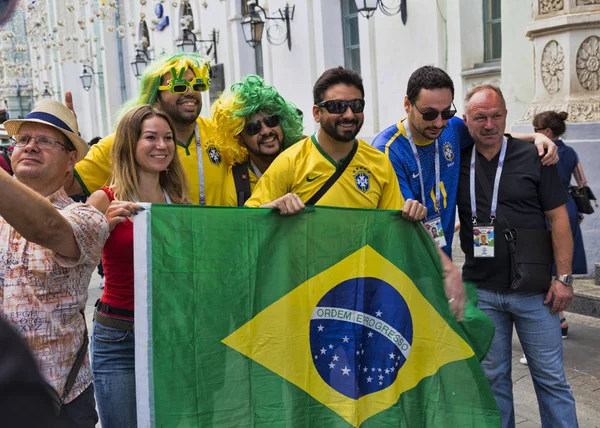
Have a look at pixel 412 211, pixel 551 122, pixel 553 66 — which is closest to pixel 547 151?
pixel 412 211

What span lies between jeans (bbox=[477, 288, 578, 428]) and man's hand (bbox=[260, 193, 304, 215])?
1.20 m

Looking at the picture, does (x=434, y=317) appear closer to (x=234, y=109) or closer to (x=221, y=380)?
(x=221, y=380)

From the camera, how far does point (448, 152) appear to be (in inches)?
149

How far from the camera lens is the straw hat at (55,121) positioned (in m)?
2.68

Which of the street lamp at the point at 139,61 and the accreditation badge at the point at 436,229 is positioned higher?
the street lamp at the point at 139,61

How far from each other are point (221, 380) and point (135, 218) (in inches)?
29.1

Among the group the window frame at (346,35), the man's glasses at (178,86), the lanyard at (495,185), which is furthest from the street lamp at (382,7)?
the lanyard at (495,185)

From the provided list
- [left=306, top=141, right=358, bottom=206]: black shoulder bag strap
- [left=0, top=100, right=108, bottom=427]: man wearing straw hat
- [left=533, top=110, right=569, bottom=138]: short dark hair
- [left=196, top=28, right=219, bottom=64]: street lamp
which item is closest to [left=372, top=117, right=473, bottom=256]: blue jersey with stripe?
[left=306, top=141, right=358, bottom=206]: black shoulder bag strap

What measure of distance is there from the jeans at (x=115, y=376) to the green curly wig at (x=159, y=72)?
1.39 meters

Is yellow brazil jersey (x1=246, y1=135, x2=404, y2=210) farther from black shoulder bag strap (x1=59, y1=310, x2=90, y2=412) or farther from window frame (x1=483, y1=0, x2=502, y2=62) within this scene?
window frame (x1=483, y1=0, x2=502, y2=62)

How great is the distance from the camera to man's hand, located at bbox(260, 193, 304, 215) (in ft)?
10.2

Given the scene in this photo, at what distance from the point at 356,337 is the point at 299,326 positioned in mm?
280

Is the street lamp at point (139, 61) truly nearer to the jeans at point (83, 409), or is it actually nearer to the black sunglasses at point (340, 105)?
the black sunglasses at point (340, 105)

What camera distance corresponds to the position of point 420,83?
3684 millimetres
